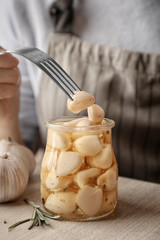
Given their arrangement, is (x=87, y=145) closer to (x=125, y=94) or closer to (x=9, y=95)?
(x=9, y=95)

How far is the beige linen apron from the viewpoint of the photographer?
89 centimetres

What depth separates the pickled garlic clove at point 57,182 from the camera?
466 millimetres

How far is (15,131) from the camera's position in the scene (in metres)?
0.91

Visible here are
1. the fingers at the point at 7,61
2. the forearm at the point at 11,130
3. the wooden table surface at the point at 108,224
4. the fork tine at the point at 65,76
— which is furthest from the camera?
the forearm at the point at 11,130

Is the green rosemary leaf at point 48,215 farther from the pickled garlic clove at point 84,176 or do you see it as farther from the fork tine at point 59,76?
the fork tine at point 59,76

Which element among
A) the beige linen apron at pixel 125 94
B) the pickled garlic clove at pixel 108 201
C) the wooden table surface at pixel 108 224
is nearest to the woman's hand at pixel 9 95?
the beige linen apron at pixel 125 94

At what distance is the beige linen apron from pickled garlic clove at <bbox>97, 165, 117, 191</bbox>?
1.40ft

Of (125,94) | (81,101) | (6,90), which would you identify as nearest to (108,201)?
(81,101)

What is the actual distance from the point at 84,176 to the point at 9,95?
328 mm

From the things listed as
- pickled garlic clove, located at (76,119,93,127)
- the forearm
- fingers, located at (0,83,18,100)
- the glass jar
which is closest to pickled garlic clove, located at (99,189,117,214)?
the glass jar

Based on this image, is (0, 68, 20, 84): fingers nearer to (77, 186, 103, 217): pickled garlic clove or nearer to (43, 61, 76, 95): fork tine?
(43, 61, 76, 95): fork tine

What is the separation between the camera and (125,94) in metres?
0.91

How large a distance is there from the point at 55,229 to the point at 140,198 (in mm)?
184

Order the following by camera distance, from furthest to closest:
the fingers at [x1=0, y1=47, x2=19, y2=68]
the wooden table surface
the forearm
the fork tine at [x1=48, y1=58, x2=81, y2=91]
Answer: the forearm → the fingers at [x1=0, y1=47, x2=19, y2=68] → the fork tine at [x1=48, y1=58, x2=81, y2=91] → the wooden table surface
